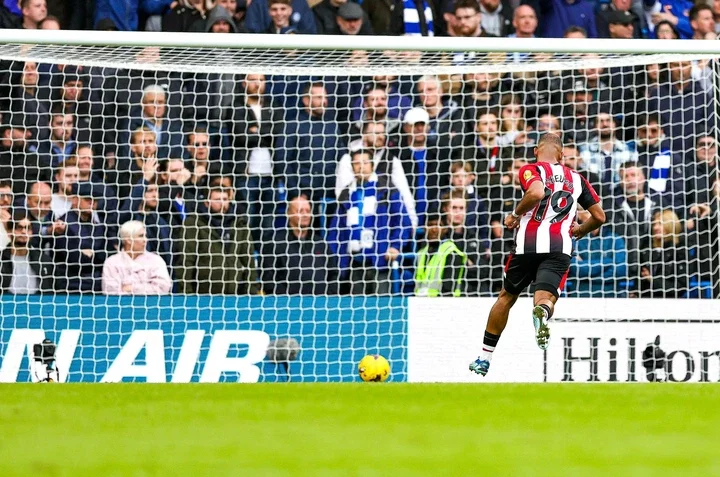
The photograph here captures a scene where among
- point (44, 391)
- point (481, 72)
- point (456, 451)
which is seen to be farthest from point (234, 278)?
point (456, 451)

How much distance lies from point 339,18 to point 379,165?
165 cm

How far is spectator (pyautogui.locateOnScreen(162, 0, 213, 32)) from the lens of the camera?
478 inches

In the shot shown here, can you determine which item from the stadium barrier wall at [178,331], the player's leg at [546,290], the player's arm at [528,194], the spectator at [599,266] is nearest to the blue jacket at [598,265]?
the spectator at [599,266]

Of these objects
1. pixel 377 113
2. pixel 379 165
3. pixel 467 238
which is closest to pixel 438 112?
pixel 377 113

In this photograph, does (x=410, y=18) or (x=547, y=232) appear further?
(x=410, y=18)

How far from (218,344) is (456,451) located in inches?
263

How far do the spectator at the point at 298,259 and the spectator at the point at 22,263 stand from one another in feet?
6.40

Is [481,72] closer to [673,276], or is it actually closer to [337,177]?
[337,177]

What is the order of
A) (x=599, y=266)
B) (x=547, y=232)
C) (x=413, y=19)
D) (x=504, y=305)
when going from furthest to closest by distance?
(x=413, y=19) < (x=599, y=266) < (x=504, y=305) < (x=547, y=232)

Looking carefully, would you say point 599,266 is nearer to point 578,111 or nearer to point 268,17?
point 578,111

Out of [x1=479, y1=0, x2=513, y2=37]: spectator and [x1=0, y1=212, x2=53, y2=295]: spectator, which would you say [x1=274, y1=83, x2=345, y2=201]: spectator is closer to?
[x1=479, y1=0, x2=513, y2=37]: spectator

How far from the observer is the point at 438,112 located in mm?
11711

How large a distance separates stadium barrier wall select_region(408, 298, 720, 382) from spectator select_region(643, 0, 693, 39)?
3594 millimetres

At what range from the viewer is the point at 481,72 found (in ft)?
37.6
